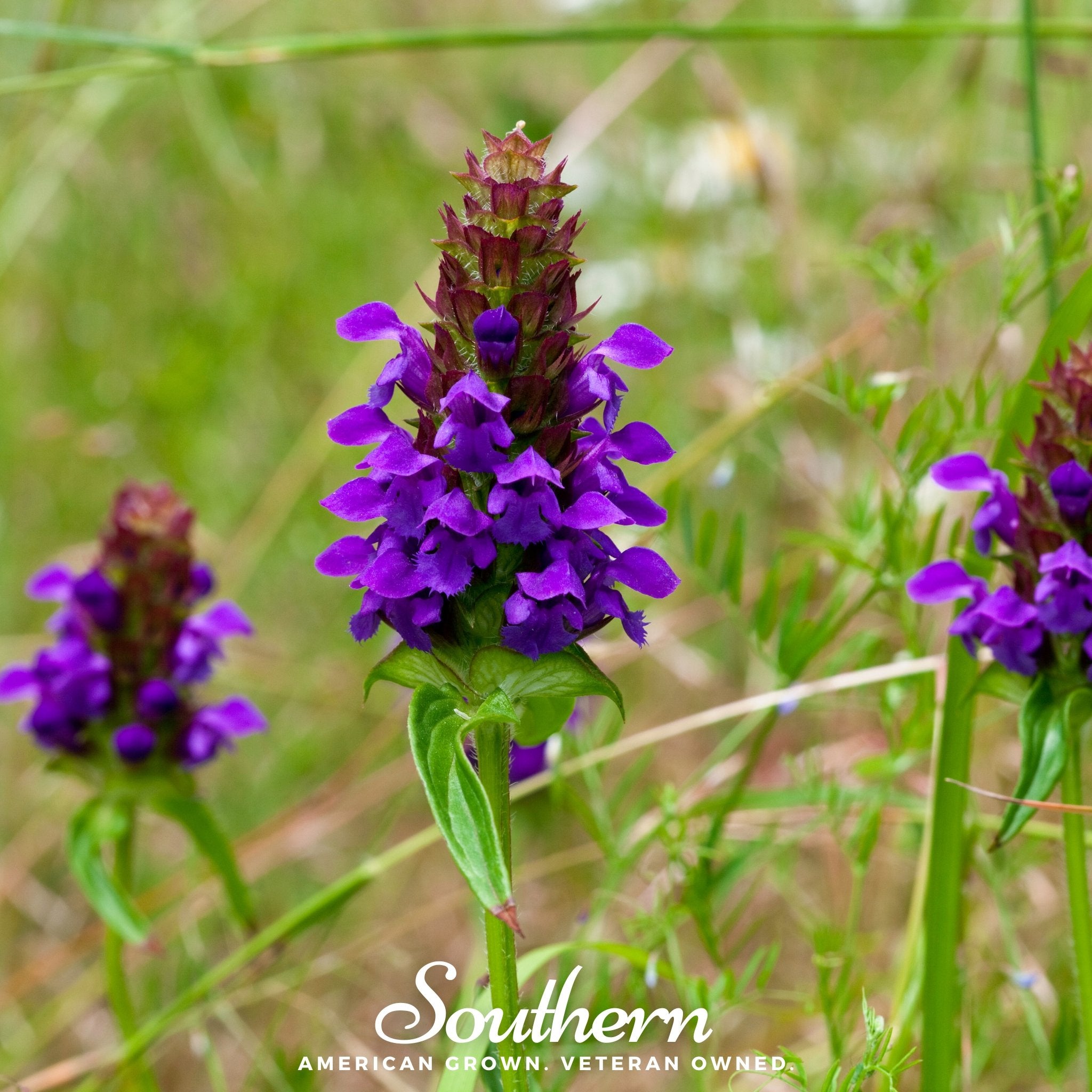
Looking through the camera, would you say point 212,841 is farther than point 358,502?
Yes

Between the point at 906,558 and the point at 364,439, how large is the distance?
1.08m

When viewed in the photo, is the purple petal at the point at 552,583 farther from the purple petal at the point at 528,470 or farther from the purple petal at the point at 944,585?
the purple petal at the point at 944,585

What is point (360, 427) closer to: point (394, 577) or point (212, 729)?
point (394, 577)

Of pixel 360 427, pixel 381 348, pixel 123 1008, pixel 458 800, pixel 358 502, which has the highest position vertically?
pixel 381 348

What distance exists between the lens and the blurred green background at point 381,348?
3.00 metres

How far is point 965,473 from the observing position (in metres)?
1.58

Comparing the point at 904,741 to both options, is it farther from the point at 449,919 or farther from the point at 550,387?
the point at 449,919

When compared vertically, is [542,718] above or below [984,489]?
below

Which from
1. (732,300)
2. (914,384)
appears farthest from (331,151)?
(914,384)

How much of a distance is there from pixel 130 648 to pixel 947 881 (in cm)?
160

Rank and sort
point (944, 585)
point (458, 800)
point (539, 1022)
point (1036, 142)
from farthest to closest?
point (1036, 142), point (539, 1022), point (944, 585), point (458, 800)

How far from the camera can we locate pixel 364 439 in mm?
1409

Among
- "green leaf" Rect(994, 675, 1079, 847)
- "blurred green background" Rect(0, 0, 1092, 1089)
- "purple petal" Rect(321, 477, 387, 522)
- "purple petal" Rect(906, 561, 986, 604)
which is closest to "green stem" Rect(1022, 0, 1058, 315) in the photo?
"blurred green background" Rect(0, 0, 1092, 1089)

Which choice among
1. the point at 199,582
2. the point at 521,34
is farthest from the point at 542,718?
the point at 521,34
